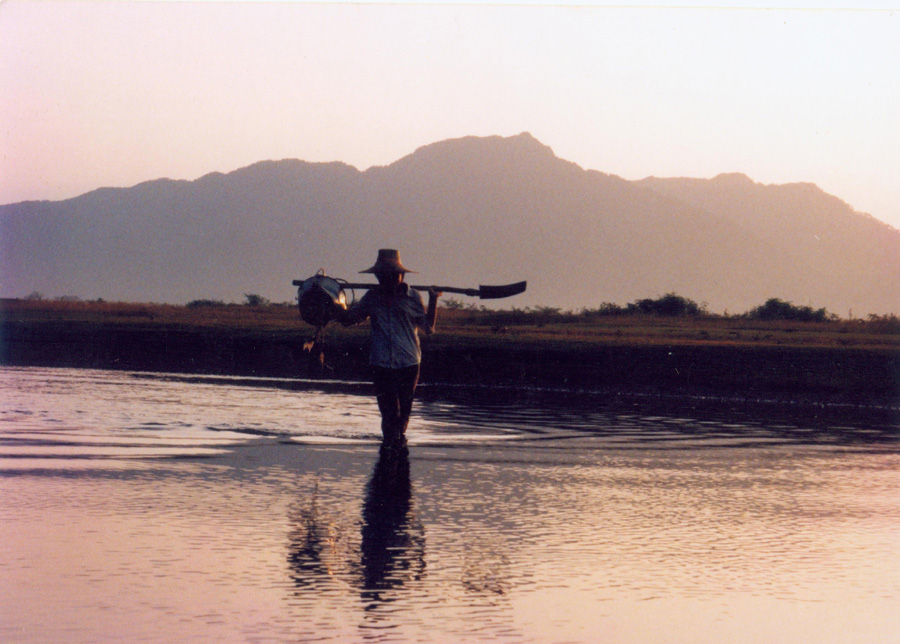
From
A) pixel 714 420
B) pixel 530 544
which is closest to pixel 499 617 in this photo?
pixel 530 544

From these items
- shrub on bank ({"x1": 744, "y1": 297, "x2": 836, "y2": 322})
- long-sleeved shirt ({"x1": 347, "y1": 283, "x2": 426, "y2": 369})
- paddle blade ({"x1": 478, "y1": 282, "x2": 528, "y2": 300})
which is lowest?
long-sleeved shirt ({"x1": 347, "y1": 283, "x2": 426, "y2": 369})

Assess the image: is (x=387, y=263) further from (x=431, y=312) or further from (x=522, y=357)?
(x=522, y=357)

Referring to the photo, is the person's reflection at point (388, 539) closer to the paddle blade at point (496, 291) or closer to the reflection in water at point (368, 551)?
the reflection in water at point (368, 551)

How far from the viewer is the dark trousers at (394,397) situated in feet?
41.8

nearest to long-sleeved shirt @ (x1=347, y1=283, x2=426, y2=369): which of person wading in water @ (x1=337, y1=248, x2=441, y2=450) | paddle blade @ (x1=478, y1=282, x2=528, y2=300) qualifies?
person wading in water @ (x1=337, y1=248, x2=441, y2=450)

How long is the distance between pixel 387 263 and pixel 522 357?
15.0m

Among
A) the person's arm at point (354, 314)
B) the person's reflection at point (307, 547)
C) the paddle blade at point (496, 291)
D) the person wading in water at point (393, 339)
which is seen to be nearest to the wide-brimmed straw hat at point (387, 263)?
the person wading in water at point (393, 339)

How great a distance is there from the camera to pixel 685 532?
8.41 meters

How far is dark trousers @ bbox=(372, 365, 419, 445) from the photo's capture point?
12742mm

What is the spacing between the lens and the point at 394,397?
12.9 meters

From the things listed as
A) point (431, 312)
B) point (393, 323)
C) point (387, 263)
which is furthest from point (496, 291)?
point (393, 323)

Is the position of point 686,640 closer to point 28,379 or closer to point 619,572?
point 619,572

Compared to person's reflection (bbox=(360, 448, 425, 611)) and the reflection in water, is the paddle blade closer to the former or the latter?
person's reflection (bbox=(360, 448, 425, 611))

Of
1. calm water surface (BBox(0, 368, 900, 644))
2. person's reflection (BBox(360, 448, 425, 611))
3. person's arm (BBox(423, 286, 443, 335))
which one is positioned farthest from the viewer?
person's arm (BBox(423, 286, 443, 335))
